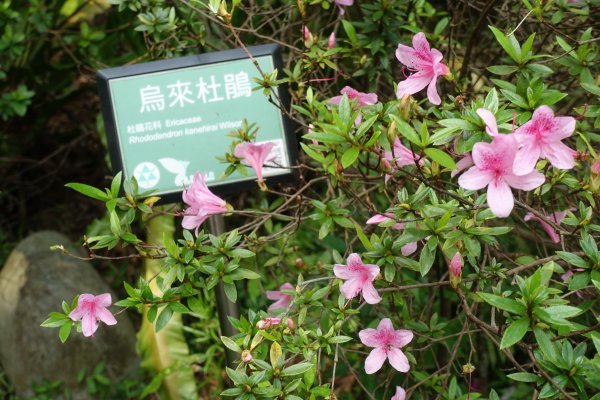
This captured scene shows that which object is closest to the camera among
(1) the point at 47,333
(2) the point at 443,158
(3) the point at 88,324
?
(2) the point at 443,158

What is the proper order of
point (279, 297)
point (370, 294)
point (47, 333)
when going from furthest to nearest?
point (47, 333) → point (279, 297) → point (370, 294)

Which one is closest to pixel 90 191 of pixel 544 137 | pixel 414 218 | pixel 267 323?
pixel 267 323

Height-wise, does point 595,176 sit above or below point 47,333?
above

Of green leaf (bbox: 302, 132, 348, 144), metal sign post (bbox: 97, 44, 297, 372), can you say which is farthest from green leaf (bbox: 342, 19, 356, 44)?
green leaf (bbox: 302, 132, 348, 144)

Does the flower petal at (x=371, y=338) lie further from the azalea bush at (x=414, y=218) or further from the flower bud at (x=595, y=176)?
the flower bud at (x=595, y=176)

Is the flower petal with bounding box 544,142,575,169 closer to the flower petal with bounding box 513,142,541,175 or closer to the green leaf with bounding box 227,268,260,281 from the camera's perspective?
the flower petal with bounding box 513,142,541,175

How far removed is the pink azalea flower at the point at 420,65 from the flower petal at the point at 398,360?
60 cm

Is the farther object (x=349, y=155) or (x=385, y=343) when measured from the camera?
(x=385, y=343)

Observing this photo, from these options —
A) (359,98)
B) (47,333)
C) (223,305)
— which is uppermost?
(359,98)

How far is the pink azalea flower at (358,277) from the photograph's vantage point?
5.10 feet

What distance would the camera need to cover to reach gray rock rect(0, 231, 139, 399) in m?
3.35

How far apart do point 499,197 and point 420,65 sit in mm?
470

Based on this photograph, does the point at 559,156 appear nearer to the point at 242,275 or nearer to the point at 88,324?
the point at 242,275

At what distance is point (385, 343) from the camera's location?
1722 mm
